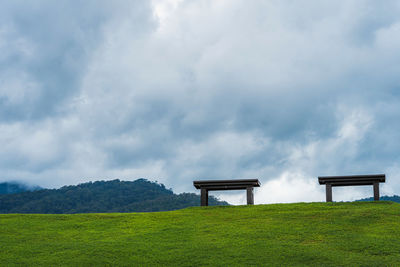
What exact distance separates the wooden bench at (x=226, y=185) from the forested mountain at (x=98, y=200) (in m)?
64.9

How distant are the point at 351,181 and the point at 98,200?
329ft

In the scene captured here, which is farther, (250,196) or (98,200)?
(98,200)

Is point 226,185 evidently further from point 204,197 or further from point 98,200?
point 98,200

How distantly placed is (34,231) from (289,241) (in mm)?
10292

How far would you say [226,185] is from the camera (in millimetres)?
26312

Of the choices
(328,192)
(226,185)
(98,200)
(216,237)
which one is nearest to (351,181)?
(328,192)

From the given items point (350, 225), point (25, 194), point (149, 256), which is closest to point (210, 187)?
point (350, 225)

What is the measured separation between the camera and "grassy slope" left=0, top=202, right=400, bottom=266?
47.4 feet

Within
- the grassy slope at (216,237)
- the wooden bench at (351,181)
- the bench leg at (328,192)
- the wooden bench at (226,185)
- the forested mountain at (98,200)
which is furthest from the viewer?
the forested mountain at (98,200)

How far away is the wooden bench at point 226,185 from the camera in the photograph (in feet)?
85.5

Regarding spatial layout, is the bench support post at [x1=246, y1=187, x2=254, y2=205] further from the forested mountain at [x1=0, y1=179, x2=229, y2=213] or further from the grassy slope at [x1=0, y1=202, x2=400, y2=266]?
the forested mountain at [x1=0, y1=179, x2=229, y2=213]

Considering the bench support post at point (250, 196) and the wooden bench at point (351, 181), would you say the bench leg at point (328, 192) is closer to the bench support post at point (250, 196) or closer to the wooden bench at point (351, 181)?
the wooden bench at point (351, 181)

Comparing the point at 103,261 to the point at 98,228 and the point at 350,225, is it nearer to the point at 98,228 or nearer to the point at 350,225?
the point at 98,228

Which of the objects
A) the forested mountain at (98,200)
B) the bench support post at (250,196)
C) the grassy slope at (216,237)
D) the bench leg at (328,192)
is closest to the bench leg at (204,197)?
the bench support post at (250,196)
